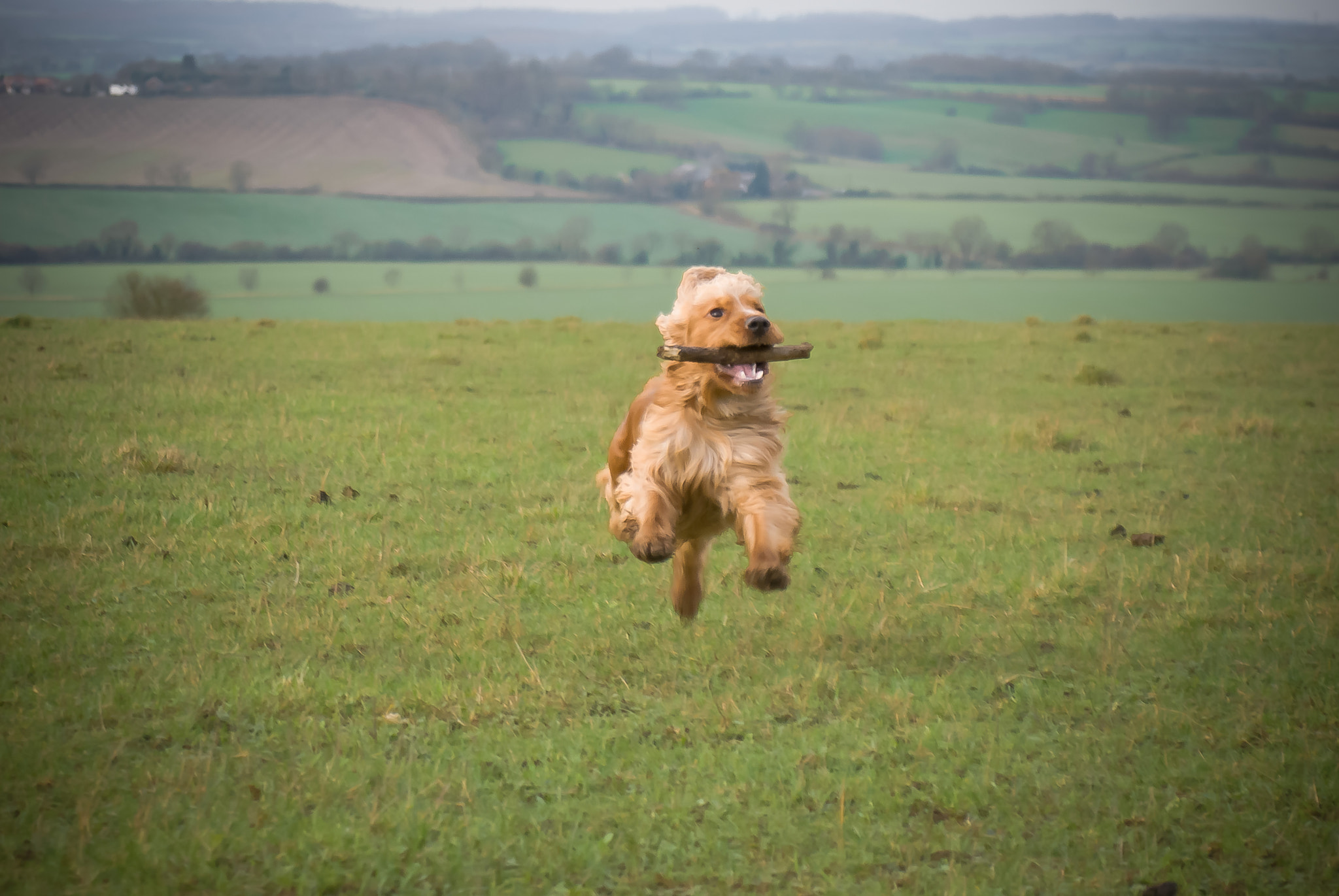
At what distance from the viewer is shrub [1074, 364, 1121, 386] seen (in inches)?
864

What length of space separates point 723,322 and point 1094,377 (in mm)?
16880

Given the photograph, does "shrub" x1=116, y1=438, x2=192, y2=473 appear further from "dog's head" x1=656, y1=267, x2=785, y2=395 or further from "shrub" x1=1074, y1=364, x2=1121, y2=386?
"shrub" x1=1074, y1=364, x2=1121, y2=386

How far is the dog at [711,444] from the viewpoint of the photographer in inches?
263

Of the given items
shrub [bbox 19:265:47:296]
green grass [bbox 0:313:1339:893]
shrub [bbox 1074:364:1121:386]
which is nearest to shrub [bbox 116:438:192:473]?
green grass [bbox 0:313:1339:893]

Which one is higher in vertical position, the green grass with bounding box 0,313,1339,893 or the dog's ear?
the dog's ear

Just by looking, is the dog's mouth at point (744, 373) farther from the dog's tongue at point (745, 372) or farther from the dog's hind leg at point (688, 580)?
the dog's hind leg at point (688, 580)

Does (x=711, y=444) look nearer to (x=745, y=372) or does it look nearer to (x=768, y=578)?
(x=745, y=372)

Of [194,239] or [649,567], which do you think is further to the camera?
[194,239]

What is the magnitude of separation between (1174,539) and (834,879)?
7338 mm

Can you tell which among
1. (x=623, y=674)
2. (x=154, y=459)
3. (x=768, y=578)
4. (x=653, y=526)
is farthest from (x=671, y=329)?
(x=154, y=459)

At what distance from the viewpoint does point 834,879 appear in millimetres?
4836

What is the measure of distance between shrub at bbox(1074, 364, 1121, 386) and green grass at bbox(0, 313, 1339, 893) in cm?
679

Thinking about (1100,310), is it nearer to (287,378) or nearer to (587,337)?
(587,337)

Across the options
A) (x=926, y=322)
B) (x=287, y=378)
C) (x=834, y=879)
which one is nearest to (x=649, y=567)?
(x=834, y=879)
